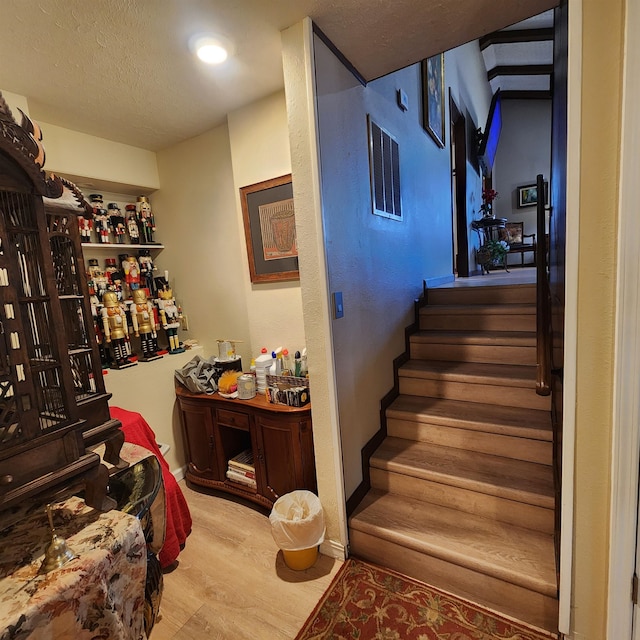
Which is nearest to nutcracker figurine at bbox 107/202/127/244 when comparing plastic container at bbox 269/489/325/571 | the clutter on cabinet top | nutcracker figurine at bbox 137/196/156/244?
nutcracker figurine at bbox 137/196/156/244

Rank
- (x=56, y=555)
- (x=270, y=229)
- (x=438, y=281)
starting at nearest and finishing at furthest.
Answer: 1. (x=56, y=555)
2. (x=270, y=229)
3. (x=438, y=281)

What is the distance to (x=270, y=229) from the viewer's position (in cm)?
228

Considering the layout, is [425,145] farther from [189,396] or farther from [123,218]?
[189,396]

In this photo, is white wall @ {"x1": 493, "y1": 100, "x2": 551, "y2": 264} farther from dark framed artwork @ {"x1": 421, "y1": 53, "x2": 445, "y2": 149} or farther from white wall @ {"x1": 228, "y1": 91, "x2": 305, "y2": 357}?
white wall @ {"x1": 228, "y1": 91, "x2": 305, "y2": 357}

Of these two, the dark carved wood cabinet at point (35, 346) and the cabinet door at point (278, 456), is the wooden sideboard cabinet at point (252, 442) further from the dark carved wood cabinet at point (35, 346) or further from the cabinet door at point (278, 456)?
the dark carved wood cabinet at point (35, 346)

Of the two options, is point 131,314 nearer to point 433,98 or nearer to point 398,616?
point 398,616

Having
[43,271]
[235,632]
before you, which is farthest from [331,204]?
[235,632]

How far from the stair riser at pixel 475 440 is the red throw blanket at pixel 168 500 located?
4.41 feet

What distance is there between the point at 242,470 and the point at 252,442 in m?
0.29

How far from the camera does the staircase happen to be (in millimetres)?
1487

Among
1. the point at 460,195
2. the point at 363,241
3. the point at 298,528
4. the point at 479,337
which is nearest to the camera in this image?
the point at 298,528

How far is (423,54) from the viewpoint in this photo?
1.78m

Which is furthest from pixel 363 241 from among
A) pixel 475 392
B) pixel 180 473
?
pixel 180 473

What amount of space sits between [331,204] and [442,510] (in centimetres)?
169
